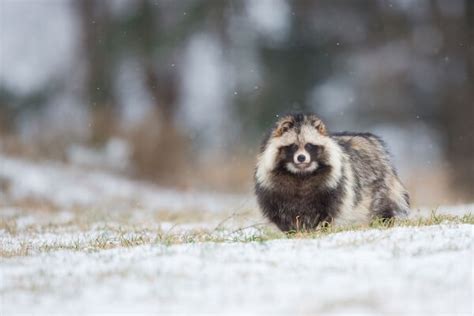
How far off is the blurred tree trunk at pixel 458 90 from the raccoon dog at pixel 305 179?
39.5 ft

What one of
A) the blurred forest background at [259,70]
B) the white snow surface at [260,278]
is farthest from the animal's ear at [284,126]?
the blurred forest background at [259,70]

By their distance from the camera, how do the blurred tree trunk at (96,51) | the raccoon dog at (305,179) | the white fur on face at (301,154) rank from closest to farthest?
the white fur on face at (301,154) < the raccoon dog at (305,179) < the blurred tree trunk at (96,51)

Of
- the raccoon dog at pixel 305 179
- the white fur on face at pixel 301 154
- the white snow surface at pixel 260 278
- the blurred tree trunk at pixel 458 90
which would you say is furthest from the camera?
the blurred tree trunk at pixel 458 90

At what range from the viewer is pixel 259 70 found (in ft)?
83.1

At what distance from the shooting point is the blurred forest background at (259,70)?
22.9 metres

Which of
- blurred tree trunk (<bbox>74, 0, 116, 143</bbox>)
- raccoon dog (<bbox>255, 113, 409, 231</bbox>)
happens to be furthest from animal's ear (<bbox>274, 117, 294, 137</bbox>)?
blurred tree trunk (<bbox>74, 0, 116, 143</bbox>)

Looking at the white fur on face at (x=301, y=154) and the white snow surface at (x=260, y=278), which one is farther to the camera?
the white fur on face at (x=301, y=154)

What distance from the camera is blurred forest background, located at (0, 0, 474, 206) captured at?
22.9 metres

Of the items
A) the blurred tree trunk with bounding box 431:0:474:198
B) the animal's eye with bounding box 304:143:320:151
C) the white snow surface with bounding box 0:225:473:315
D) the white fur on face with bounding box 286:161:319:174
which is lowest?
the white snow surface with bounding box 0:225:473:315

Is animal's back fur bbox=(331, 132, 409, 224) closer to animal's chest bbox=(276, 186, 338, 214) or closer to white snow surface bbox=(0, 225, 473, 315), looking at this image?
animal's chest bbox=(276, 186, 338, 214)

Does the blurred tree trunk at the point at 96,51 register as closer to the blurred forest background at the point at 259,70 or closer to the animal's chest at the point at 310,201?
the blurred forest background at the point at 259,70

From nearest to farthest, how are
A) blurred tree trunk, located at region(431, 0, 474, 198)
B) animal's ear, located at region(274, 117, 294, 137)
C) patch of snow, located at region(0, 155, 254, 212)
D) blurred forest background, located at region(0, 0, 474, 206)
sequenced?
animal's ear, located at region(274, 117, 294, 137)
patch of snow, located at region(0, 155, 254, 212)
blurred tree trunk, located at region(431, 0, 474, 198)
blurred forest background, located at region(0, 0, 474, 206)

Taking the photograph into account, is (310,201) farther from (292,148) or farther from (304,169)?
(292,148)

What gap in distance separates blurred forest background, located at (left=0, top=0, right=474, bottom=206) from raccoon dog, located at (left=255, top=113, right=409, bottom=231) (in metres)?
12.9
